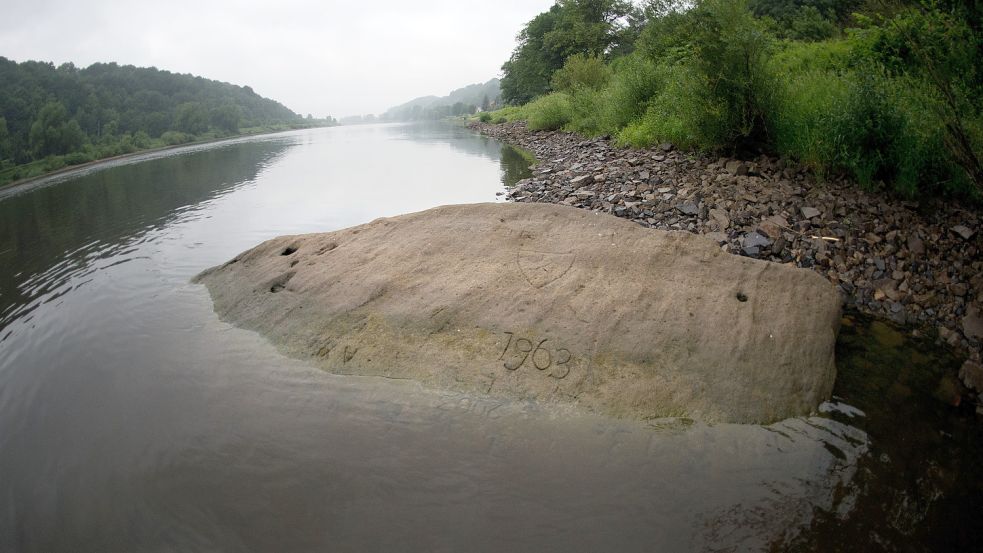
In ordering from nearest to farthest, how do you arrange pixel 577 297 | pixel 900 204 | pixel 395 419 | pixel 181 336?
pixel 395 419, pixel 577 297, pixel 181 336, pixel 900 204

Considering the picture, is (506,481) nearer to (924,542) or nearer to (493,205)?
(924,542)

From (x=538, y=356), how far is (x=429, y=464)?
1408 millimetres

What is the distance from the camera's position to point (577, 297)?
15.4 ft

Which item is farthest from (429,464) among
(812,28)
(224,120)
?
(224,120)

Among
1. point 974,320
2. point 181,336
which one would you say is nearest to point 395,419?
point 181,336

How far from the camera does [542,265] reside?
17.1 feet

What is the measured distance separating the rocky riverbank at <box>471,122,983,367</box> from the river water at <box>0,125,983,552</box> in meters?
0.74

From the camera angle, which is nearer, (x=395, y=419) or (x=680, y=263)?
(x=395, y=419)

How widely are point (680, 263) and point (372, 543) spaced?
158 inches

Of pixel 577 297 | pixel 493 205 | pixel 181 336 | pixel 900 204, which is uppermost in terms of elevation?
pixel 493 205

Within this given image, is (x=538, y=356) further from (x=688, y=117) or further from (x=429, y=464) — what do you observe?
(x=688, y=117)

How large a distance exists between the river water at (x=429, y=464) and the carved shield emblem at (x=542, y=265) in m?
1.60

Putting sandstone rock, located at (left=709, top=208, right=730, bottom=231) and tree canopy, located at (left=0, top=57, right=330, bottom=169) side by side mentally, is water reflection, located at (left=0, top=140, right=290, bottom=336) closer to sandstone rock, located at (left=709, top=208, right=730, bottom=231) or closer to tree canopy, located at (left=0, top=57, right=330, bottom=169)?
sandstone rock, located at (left=709, top=208, right=730, bottom=231)

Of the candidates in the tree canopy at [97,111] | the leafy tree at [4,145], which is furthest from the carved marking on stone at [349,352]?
the leafy tree at [4,145]
